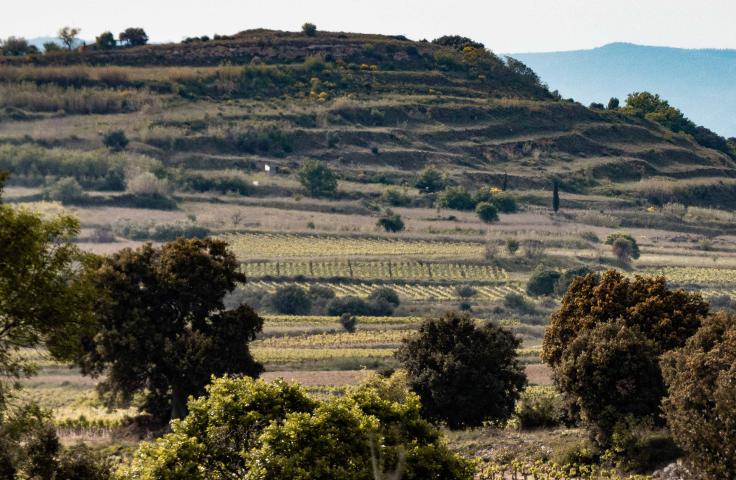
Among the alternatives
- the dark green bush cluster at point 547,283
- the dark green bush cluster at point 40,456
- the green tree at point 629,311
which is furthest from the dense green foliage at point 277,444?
the dark green bush cluster at point 547,283

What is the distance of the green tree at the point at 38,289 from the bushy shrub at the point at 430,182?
121084 mm

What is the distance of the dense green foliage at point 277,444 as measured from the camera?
2792cm

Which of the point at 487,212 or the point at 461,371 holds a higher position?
the point at 461,371

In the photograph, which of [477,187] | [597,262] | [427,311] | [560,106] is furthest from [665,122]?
[427,311]

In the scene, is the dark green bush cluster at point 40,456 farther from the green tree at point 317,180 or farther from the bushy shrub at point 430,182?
the bushy shrub at point 430,182

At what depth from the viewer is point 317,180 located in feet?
477

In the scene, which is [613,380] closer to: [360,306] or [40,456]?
[40,456]

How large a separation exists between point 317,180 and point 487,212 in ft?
65.0

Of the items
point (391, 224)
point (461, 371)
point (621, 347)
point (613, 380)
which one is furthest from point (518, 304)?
point (621, 347)

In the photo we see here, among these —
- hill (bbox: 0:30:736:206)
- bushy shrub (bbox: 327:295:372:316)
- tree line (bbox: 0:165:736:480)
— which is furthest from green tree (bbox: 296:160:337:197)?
tree line (bbox: 0:165:736:480)

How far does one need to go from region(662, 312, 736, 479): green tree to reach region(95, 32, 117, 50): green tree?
165207mm

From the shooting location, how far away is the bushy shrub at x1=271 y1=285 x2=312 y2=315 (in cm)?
9362

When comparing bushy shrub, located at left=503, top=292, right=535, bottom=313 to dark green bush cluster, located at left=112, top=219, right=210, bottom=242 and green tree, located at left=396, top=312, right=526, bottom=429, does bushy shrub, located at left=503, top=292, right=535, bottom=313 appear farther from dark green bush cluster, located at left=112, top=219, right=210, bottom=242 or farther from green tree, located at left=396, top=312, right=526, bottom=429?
green tree, located at left=396, top=312, right=526, bottom=429

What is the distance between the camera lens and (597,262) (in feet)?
393
